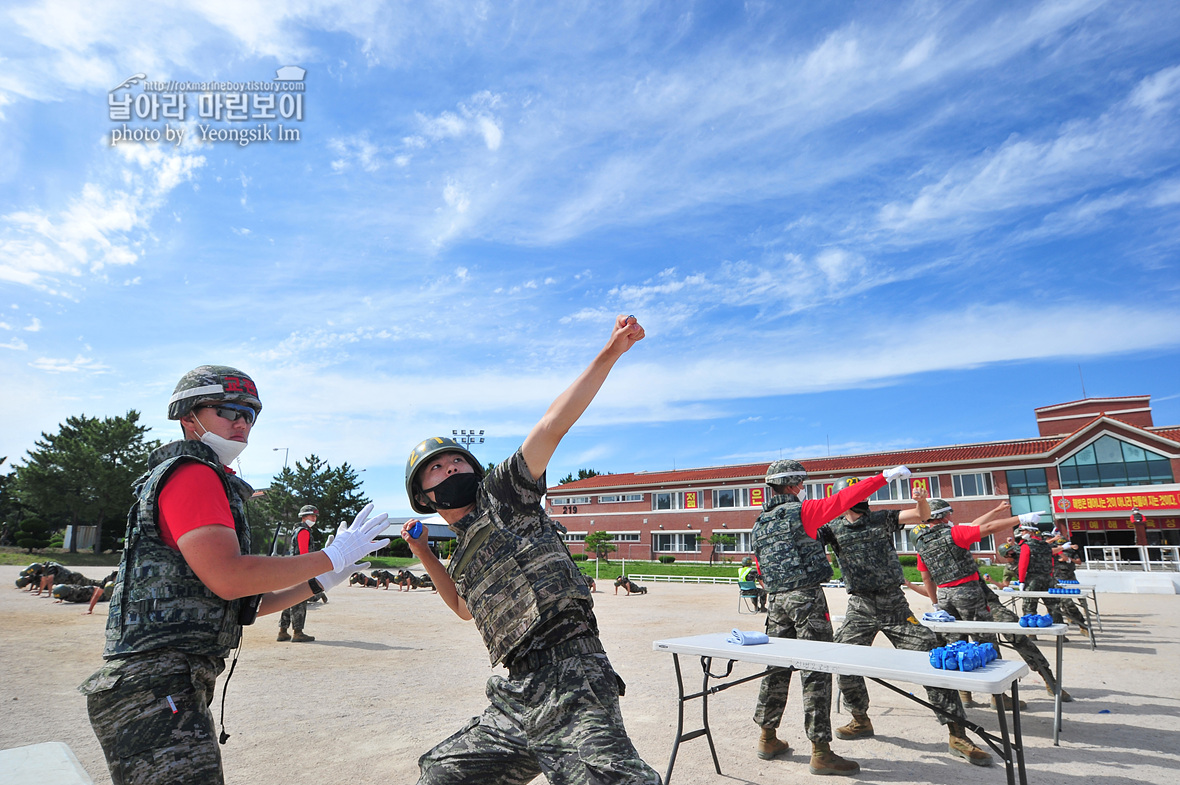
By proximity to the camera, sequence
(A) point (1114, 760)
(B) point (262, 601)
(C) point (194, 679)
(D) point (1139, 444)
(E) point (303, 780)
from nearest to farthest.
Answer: (C) point (194, 679)
(B) point (262, 601)
(E) point (303, 780)
(A) point (1114, 760)
(D) point (1139, 444)

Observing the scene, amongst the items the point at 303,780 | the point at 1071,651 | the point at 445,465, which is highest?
the point at 445,465

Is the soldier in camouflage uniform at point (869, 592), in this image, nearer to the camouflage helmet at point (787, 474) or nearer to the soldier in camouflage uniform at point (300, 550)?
the camouflage helmet at point (787, 474)

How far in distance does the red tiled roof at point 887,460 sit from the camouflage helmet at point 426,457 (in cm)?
4039

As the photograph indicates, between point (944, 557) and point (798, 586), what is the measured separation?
148 inches

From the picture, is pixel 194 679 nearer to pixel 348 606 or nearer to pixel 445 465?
pixel 445 465

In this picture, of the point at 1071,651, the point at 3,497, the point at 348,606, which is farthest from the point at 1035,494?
the point at 3,497

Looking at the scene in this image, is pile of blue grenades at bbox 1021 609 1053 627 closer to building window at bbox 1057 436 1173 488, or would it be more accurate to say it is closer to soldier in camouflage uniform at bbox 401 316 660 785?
soldier in camouflage uniform at bbox 401 316 660 785

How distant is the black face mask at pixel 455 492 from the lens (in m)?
2.93

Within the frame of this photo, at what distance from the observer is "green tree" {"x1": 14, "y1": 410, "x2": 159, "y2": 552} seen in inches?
1756

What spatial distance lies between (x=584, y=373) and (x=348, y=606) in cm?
2043

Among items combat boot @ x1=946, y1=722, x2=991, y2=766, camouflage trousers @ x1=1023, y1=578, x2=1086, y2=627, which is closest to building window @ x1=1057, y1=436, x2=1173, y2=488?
camouflage trousers @ x1=1023, y1=578, x2=1086, y2=627

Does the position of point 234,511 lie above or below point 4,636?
above

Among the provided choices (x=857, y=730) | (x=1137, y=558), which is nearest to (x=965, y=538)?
(x=857, y=730)

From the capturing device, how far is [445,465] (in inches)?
118
